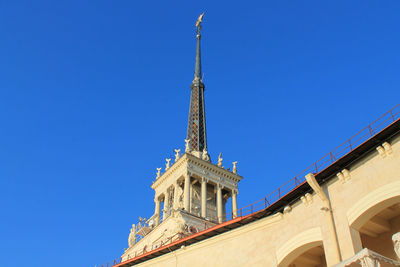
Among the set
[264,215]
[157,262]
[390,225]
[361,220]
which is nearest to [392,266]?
[361,220]

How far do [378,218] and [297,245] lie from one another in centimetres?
417

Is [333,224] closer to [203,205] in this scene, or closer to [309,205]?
[309,205]

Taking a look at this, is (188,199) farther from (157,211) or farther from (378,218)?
(378,218)

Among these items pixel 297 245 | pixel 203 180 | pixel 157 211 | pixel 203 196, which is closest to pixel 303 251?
pixel 297 245

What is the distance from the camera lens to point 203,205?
5769cm

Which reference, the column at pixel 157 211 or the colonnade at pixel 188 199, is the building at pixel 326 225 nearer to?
the colonnade at pixel 188 199

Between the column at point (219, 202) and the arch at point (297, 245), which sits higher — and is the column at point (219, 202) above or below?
above

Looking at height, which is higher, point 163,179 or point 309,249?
point 163,179

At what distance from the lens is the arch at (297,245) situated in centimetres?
1984

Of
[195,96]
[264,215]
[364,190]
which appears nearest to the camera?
[364,190]

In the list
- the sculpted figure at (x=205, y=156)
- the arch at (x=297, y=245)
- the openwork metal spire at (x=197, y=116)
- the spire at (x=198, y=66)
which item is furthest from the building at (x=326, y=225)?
the spire at (x=198, y=66)

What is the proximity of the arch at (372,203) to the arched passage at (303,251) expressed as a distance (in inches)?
74.6

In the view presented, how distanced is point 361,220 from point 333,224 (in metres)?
1.27

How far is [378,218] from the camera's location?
20.6m
